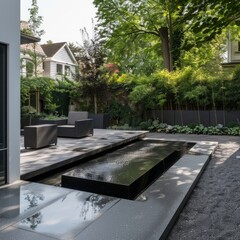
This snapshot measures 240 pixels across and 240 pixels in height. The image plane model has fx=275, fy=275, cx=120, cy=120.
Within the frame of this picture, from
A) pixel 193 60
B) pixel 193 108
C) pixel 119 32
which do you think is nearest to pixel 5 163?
pixel 193 108

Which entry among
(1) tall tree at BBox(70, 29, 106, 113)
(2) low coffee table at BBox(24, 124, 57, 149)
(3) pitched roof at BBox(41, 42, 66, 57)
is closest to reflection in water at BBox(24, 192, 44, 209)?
(2) low coffee table at BBox(24, 124, 57, 149)

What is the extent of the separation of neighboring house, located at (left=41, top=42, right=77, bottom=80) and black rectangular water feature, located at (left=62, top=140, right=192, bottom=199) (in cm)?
1546

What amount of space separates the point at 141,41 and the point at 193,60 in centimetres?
350

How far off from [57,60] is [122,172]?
18.7 m

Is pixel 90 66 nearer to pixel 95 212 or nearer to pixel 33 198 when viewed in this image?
pixel 33 198

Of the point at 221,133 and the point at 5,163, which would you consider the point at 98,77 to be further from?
the point at 5,163

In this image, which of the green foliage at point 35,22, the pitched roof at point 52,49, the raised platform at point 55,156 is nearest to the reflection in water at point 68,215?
the raised platform at point 55,156

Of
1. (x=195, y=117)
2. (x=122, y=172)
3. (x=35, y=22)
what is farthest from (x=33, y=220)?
(x=35, y=22)

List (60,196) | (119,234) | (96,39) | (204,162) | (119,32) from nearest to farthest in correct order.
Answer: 1. (119,234)
2. (60,196)
3. (204,162)
4. (96,39)
5. (119,32)

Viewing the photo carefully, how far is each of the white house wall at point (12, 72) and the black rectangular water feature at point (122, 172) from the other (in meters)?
0.80

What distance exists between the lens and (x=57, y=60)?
21.6 meters

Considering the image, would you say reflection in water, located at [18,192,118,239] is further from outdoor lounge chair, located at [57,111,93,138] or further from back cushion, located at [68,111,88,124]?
back cushion, located at [68,111,88,124]

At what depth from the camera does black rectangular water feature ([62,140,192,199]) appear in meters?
3.71

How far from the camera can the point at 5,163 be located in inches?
141
